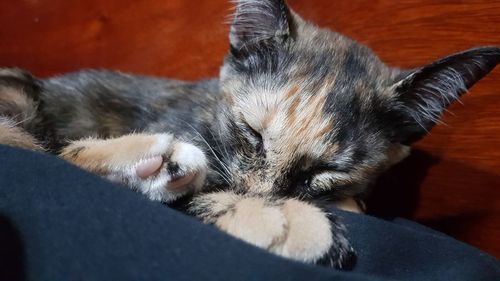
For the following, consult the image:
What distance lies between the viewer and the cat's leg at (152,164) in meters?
0.90

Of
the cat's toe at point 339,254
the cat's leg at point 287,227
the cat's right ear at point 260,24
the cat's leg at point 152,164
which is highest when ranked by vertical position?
the cat's right ear at point 260,24

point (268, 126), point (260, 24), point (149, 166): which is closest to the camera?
point (149, 166)

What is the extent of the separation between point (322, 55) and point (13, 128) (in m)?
0.64

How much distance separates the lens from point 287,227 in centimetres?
80

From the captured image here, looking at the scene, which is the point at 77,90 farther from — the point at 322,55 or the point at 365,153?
the point at 365,153

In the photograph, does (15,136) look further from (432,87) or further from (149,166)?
(432,87)

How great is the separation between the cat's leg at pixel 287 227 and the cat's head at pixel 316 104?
143mm

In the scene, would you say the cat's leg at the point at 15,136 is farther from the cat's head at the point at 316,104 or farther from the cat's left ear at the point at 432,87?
the cat's left ear at the point at 432,87

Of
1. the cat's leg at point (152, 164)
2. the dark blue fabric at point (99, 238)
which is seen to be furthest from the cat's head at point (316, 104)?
the dark blue fabric at point (99, 238)

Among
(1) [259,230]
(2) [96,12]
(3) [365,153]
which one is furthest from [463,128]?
(2) [96,12]

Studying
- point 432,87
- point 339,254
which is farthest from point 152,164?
point 432,87

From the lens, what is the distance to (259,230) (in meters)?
0.79

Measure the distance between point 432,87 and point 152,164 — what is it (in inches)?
22.6

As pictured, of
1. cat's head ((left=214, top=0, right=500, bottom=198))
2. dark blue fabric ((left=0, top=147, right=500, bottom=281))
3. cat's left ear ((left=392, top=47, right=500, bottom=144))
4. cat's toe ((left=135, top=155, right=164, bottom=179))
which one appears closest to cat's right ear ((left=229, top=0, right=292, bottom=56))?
cat's head ((left=214, top=0, right=500, bottom=198))
